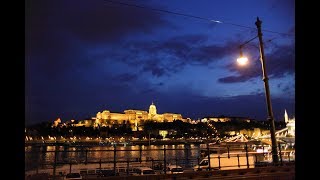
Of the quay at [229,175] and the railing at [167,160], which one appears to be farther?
the railing at [167,160]

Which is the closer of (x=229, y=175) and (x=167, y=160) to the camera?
(x=229, y=175)

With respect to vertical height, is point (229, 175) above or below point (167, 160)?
below

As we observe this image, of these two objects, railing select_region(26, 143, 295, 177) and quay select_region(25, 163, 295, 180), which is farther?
railing select_region(26, 143, 295, 177)
